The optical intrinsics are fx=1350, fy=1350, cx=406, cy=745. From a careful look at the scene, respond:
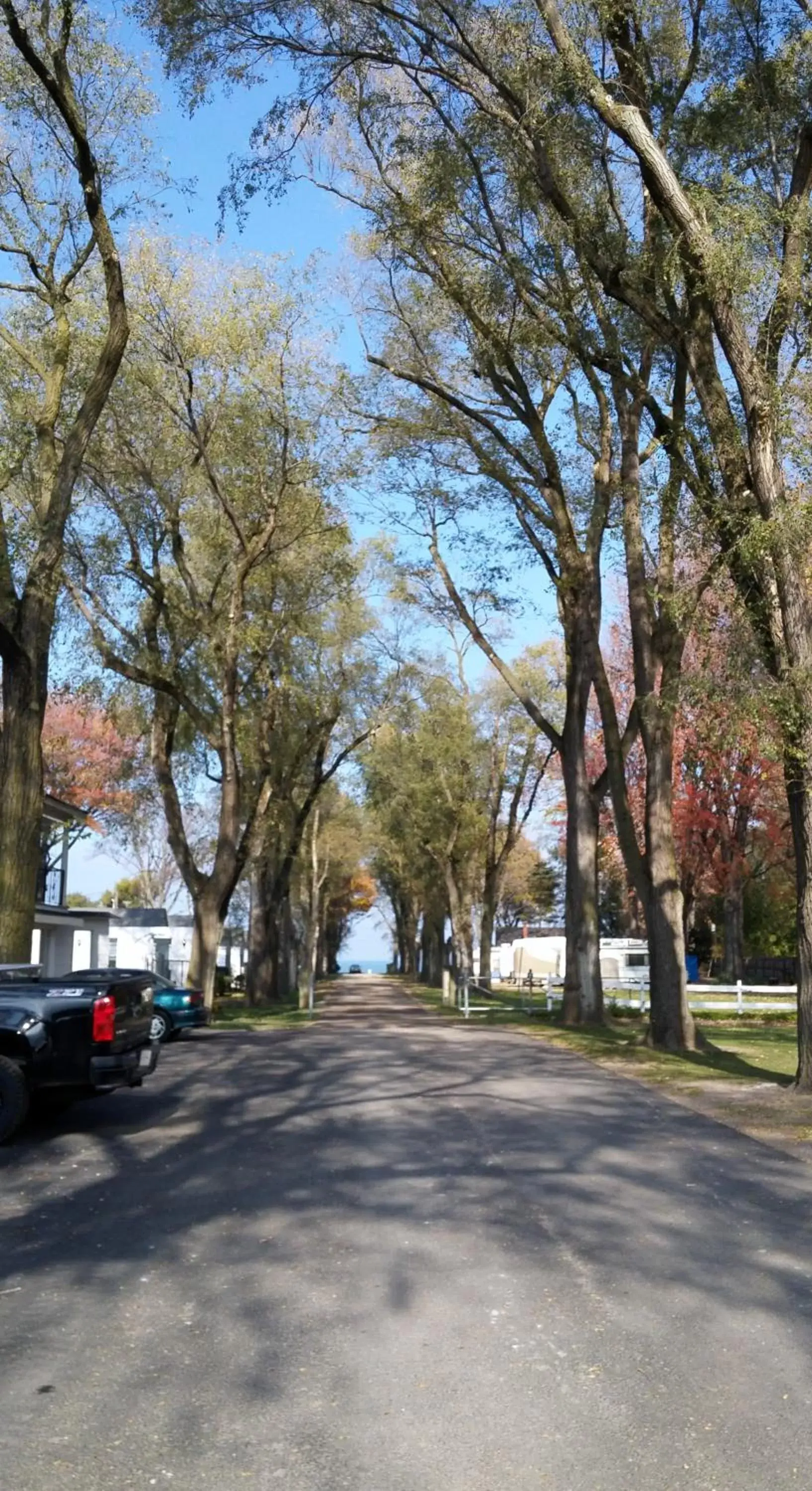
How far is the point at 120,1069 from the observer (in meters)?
11.4

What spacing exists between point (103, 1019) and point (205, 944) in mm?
18994

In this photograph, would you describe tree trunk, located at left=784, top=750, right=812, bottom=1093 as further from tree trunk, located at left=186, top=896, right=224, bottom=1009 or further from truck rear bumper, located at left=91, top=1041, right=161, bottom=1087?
tree trunk, located at left=186, top=896, right=224, bottom=1009

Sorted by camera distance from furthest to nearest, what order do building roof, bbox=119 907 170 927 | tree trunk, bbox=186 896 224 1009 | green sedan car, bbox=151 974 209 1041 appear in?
1. building roof, bbox=119 907 170 927
2. tree trunk, bbox=186 896 224 1009
3. green sedan car, bbox=151 974 209 1041

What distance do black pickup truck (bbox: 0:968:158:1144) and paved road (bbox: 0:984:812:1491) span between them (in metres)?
0.41

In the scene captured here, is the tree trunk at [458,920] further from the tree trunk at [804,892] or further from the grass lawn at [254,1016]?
the tree trunk at [804,892]

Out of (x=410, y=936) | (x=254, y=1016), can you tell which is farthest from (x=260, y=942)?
(x=410, y=936)

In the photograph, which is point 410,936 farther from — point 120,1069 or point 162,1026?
point 120,1069

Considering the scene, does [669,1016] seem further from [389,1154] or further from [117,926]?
[117,926]

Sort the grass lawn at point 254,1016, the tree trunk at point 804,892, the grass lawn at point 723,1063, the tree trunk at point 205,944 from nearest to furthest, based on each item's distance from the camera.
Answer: the grass lawn at point 723,1063 → the tree trunk at point 804,892 → the grass lawn at point 254,1016 → the tree trunk at point 205,944

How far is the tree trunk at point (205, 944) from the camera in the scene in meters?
29.7

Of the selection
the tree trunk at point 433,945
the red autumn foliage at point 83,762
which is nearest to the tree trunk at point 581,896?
the red autumn foliage at point 83,762

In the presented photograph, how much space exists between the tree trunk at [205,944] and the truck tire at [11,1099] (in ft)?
61.7

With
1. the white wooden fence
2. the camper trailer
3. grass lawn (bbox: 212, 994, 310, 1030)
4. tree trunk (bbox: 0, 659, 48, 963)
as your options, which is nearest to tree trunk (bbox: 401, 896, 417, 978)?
the camper trailer

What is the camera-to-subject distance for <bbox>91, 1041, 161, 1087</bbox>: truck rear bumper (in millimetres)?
11164
